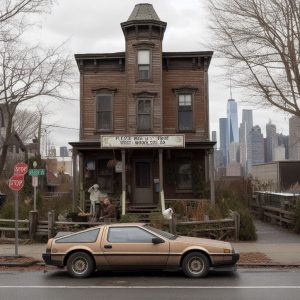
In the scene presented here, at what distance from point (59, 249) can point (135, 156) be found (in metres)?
15.0

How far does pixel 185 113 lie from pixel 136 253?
53.1 feet

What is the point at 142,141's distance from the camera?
23562 mm

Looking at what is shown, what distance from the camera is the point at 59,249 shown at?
12492 millimetres

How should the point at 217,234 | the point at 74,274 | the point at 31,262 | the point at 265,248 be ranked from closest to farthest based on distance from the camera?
the point at 74,274 → the point at 31,262 → the point at 265,248 → the point at 217,234

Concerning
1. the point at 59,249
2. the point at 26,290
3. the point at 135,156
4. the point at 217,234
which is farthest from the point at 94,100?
the point at 26,290

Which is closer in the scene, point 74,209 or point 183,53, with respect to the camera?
point 74,209

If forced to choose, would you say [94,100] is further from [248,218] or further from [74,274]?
[74,274]

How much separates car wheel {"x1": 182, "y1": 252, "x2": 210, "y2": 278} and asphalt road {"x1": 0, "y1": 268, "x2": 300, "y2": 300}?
9.7 inches

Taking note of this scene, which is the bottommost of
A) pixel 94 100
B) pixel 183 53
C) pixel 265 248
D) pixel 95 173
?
pixel 265 248

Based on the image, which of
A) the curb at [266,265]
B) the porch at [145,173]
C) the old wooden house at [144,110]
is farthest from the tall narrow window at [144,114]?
the curb at [266,265]

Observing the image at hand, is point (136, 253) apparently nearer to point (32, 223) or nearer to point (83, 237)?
point (83, 237)

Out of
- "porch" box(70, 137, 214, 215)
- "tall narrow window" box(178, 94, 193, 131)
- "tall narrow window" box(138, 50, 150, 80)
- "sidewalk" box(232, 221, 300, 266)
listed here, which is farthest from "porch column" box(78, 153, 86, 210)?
"sidewalk" box(232, 221, 300, 266)

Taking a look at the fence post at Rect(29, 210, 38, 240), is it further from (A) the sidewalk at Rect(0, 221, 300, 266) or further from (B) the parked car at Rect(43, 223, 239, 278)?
(B) the parked car at Rect(43, 223, 239, 278)

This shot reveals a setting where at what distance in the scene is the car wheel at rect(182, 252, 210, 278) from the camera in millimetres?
12062
